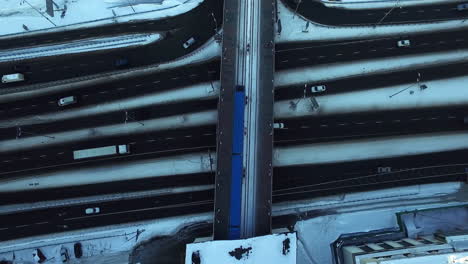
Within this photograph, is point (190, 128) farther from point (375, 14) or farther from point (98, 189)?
point (375, 14)

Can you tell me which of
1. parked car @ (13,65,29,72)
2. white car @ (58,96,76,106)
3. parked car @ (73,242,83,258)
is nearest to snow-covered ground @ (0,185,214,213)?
parked car @ (73,242,83,258)

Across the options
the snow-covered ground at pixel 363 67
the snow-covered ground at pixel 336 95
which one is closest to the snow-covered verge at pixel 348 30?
the snow-covered ground at pixel 363 67

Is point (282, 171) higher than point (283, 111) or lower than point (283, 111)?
lower

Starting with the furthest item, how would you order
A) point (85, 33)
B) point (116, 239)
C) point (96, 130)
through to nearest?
point (85, 33) → point (96, 130) → point (116, 239)

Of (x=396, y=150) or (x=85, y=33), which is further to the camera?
(x=85, y=33)

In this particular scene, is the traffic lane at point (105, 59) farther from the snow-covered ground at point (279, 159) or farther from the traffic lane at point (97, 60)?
the snow-covered ground at point (279, 159)

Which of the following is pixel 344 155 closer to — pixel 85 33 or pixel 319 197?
pixel 319 197

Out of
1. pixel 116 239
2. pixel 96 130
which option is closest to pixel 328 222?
pixel 116 239
